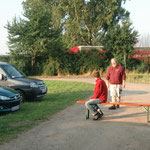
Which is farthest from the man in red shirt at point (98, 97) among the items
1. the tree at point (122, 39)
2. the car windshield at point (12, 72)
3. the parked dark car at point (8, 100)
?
the tree at point (122, 39)

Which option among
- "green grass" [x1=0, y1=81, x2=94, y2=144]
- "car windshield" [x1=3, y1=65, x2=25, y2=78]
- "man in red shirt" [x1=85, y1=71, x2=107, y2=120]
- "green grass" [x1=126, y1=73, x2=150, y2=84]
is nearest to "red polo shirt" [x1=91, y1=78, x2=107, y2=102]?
"man in red shirt" [x1=85, y1=71, x2=107, y2=120]

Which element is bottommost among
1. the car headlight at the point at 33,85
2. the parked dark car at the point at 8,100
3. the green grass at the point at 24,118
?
the green grass at the point at 24,118

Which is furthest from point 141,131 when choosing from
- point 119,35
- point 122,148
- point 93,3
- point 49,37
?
point 93,3

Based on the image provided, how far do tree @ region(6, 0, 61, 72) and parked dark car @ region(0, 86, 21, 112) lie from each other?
1872 centimetres

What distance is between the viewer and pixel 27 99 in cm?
1104

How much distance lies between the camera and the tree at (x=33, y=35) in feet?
89.4

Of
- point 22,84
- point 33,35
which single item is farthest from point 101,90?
point 33,35

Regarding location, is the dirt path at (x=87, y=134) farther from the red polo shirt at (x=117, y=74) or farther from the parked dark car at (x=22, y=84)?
the parked dark car at (x=22, y=84)

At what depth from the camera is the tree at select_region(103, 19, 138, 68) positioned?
2600 cm

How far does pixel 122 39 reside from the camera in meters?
26.1

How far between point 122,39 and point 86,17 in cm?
1988

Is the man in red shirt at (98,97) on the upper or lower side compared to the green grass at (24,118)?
upper

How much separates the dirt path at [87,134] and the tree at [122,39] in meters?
18.7

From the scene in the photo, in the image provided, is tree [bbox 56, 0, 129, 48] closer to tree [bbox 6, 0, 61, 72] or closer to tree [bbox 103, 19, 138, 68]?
tree [bbox 6, 0, 61, 72]
